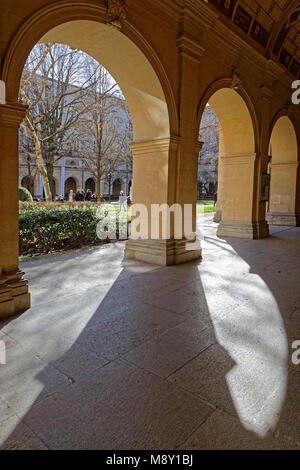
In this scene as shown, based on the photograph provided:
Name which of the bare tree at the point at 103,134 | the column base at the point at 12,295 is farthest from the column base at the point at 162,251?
the bare tree at the point at 103,134

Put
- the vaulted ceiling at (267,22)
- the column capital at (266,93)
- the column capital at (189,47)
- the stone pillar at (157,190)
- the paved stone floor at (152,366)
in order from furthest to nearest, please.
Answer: the column capital at (266,93)
the vaulted ceiling at (267,22)
the stone pillar at (157,190)
the column capital at (189,47)
the paved stone floor at (152,366)

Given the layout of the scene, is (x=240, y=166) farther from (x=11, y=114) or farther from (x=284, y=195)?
(x=11, y=114)

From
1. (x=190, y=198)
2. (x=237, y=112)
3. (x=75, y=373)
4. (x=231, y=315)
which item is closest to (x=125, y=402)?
(x=75, y=373)

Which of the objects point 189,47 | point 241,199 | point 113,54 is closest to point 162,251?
point 113,54

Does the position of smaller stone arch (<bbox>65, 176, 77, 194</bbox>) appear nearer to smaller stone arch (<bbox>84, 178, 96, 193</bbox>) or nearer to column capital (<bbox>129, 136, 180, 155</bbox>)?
smaller stone arch (<bbox>84, 178, 96, 193</bbox>)

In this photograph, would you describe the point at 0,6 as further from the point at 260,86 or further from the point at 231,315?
A: the point at 260,86

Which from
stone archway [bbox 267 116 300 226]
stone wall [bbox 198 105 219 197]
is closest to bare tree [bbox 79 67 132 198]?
stone wall [bbox 198 105 219 197]

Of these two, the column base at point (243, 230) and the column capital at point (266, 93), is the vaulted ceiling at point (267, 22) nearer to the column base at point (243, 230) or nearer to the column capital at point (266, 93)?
the column capital at point (266, 93)

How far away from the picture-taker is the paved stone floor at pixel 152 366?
1.99 m

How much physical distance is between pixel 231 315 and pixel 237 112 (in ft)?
24.7

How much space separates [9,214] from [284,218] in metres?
12.7

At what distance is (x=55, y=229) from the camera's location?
7.61m

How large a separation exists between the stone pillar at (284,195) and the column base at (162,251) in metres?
8.31
